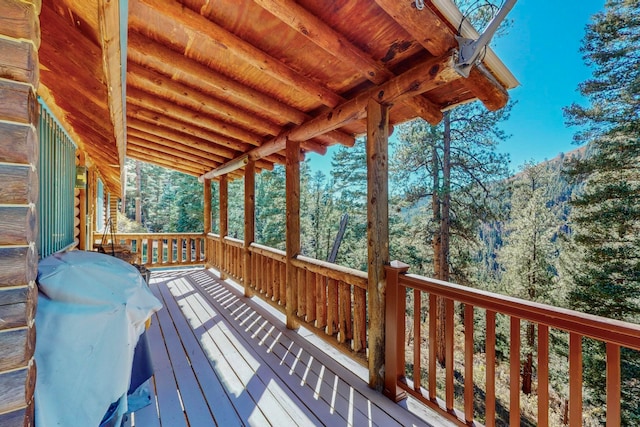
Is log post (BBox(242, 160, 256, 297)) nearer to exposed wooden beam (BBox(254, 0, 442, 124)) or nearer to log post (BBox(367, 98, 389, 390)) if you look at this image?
log post (BBox(367, 98, 389, 390))

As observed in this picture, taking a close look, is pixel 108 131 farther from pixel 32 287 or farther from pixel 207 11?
pixel 32 287

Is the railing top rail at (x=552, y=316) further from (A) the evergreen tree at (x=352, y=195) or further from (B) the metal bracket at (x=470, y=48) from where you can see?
(A) the evergreen tree at (x=352, y=195)

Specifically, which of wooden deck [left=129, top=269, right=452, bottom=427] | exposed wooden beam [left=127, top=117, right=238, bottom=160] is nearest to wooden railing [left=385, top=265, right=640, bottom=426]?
wooden deck [left=129, top=269, right=452, bottom=427]

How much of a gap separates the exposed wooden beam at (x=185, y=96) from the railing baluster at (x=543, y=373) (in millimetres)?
3429

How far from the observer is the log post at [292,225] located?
368cm

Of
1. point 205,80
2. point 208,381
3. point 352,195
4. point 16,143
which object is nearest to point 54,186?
point 205,80

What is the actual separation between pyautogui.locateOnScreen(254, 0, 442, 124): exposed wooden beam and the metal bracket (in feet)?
1.96

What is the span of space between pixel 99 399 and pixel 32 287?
23.1 inches

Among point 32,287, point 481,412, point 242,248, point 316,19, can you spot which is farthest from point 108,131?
point 481,412

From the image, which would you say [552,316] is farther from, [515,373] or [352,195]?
[352,195]

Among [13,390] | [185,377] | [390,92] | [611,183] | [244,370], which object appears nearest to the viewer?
[13,390]

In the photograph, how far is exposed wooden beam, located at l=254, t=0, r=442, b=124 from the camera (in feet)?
5.69

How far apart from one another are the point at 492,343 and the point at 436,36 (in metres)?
1.96

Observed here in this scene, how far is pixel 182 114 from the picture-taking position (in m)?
3.56
